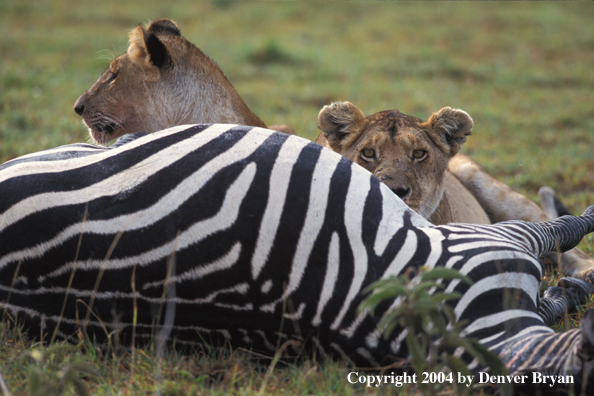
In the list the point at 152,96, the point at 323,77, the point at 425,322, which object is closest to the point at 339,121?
the point at 152,96

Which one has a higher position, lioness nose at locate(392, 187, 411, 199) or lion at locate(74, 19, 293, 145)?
lion at locate(74, 19, 293, 145)

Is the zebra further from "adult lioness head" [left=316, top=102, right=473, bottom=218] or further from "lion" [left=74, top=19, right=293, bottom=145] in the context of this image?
"lion" [left=74, top=19, right=293, bottom=145]

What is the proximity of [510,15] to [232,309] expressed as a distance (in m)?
17.0

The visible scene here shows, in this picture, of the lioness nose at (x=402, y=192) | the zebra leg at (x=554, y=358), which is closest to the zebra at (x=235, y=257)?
the zebra leg at (x=554, y=358)

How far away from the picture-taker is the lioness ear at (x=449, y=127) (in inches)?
161

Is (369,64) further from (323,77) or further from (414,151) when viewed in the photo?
(414,151)

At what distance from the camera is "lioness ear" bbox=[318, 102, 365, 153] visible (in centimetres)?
416

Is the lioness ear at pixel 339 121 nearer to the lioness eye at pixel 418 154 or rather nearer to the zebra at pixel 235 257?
the lioness eye at pixel 418 154

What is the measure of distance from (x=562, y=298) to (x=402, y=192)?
1.04 meters

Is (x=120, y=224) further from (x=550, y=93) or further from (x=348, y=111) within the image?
(x=550, y=93)

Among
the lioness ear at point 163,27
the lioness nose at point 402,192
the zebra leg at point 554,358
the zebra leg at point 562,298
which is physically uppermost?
the lioness ear at point 163,27

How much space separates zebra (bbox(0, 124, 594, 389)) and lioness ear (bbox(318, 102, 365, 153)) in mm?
1478

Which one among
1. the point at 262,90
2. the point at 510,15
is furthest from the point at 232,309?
the point at 510,15

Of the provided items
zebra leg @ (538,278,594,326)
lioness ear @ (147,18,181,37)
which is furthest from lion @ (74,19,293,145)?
zebra leg @ (538,278,594,326)
